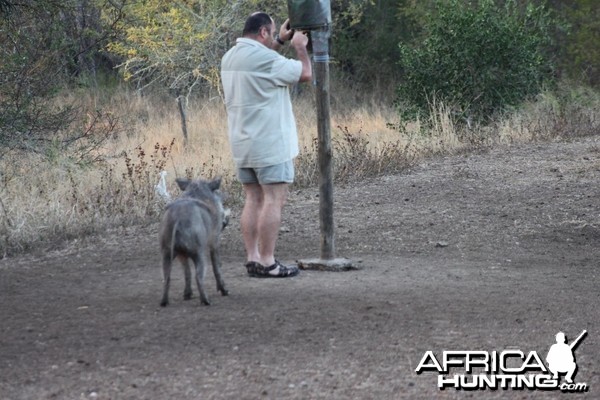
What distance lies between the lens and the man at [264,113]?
8148mm

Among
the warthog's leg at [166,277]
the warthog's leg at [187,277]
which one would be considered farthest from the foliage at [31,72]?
the warthog's leg at [166,277]

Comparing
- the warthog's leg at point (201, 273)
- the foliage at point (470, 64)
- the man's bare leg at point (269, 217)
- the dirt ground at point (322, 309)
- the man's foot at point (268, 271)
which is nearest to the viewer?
the dirt ground at point (322, 309)

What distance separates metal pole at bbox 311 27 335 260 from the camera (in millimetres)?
8719

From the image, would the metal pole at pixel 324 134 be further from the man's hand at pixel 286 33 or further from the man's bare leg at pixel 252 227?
the man's bare leg at pixel 252 227

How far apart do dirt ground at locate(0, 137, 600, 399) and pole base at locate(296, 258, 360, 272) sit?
0.10 m

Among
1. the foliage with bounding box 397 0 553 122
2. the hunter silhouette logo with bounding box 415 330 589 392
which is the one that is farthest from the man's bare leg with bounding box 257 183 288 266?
the foliage with bounding box 397 0 553 122

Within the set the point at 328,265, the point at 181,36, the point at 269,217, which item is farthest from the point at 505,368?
the point at 181,36

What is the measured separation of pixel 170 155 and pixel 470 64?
213 inches

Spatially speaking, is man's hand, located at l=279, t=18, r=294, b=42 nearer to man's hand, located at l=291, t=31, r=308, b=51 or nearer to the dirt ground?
man's hand, located at l=291, t=31, r=308, b=51

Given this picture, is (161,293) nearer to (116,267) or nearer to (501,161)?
(116,267)

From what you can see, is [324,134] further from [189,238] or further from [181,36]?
[181,36]

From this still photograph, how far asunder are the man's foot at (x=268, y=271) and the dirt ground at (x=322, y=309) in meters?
0.14

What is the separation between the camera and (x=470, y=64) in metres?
19.5

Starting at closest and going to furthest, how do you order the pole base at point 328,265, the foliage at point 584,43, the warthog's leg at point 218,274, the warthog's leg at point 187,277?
the warthog's leg at point 187,277, the warthog's leg at point 218,274, the pole base at point 328,265, the foliage at point 584,43
